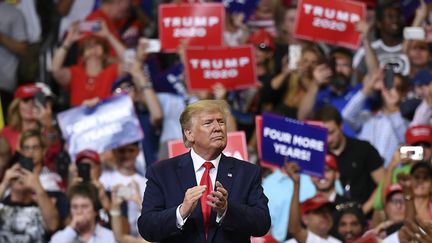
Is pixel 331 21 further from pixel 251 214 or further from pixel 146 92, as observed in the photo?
pixel 251 214

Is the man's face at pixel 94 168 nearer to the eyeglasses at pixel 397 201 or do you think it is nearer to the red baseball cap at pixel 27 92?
the red baseball cap at pixel 27 92

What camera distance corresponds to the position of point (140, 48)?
13914 mm

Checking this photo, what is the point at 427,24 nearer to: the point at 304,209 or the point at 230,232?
the point at 304,209

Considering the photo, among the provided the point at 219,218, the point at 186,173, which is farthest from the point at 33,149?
the point at 219,218

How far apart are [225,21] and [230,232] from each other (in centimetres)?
769

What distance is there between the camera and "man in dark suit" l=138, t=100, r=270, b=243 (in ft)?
24.5

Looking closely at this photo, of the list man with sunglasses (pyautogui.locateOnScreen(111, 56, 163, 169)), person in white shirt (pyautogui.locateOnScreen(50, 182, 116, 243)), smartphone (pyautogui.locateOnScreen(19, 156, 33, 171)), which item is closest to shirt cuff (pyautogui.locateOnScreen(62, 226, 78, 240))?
person in white shirt (pyautogui.locateOnScreen(50, 182, 116, 243))

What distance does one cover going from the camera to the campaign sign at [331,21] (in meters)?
13.9

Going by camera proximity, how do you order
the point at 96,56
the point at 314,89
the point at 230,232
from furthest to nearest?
the point at 96,56 < the point at 314,89 < the point at 230,232

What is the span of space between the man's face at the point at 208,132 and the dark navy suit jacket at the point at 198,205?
129mm

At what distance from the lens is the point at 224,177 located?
7.66 metres

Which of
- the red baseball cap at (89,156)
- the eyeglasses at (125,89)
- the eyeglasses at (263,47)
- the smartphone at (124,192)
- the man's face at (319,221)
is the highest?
the eyeglasses at (263,47)

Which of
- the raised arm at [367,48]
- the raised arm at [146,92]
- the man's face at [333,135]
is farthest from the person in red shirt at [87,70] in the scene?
the man's face at [333,135]

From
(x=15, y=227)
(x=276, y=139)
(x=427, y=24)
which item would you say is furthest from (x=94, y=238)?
(x=427, y=24)
